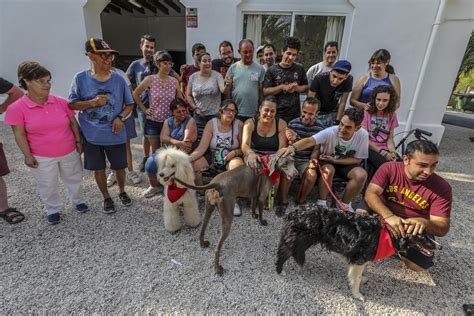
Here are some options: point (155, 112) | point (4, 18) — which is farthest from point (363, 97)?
point (4, 18)

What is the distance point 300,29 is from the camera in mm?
6262

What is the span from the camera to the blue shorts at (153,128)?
4027 mm

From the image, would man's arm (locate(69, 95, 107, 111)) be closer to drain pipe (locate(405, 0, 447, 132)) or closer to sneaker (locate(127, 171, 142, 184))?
sneaker (locate(127, 171, 142, 184))

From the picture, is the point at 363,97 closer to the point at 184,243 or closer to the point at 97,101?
the point at 184,243

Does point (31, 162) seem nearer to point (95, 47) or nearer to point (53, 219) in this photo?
point (53, 219)

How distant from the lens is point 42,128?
2717 mm

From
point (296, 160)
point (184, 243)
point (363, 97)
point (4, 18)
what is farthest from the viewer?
point (4, 18)

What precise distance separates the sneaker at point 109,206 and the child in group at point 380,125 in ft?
11.9

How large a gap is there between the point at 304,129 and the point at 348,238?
75.5 inches

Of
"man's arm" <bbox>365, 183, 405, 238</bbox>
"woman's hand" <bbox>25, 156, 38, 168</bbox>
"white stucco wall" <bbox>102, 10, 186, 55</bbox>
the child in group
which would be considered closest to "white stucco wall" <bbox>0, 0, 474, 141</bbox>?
the child in group

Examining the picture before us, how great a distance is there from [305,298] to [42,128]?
3140 millimetres

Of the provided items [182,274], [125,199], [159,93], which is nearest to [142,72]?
[159,93]

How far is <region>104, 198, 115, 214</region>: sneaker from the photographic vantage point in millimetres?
3373

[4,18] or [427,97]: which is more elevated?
[4,18]
